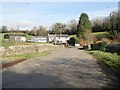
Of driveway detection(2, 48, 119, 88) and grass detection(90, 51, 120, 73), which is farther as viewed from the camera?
grass detection(90, 51, 120, 73)

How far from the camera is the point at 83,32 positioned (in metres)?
103

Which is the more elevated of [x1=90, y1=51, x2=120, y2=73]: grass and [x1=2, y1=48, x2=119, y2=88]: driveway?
[x1=2, y1=48, x2=119, y2=88]: driveway

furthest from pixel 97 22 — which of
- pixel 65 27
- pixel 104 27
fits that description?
pixel 65 27

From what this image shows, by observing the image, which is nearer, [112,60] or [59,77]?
[59,77]

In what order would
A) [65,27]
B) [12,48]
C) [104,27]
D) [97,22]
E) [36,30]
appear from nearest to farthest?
[12,48], [104,27], [97,22], [36,30], [65,27]

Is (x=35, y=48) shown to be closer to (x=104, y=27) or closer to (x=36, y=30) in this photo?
(x=104, y=27)

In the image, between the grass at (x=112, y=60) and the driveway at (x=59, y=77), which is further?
the grass at (x=112, y=60)

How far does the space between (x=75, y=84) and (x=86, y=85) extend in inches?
19.1

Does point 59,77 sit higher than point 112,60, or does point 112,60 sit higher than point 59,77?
point 59,77

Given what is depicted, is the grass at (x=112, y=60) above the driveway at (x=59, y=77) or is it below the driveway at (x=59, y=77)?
below

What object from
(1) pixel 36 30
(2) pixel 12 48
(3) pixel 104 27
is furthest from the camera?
(1) pixel 36 30

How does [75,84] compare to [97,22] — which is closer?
[75,84]

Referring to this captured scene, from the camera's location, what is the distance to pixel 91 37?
103375mm

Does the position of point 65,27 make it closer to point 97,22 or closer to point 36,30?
point 36,30
